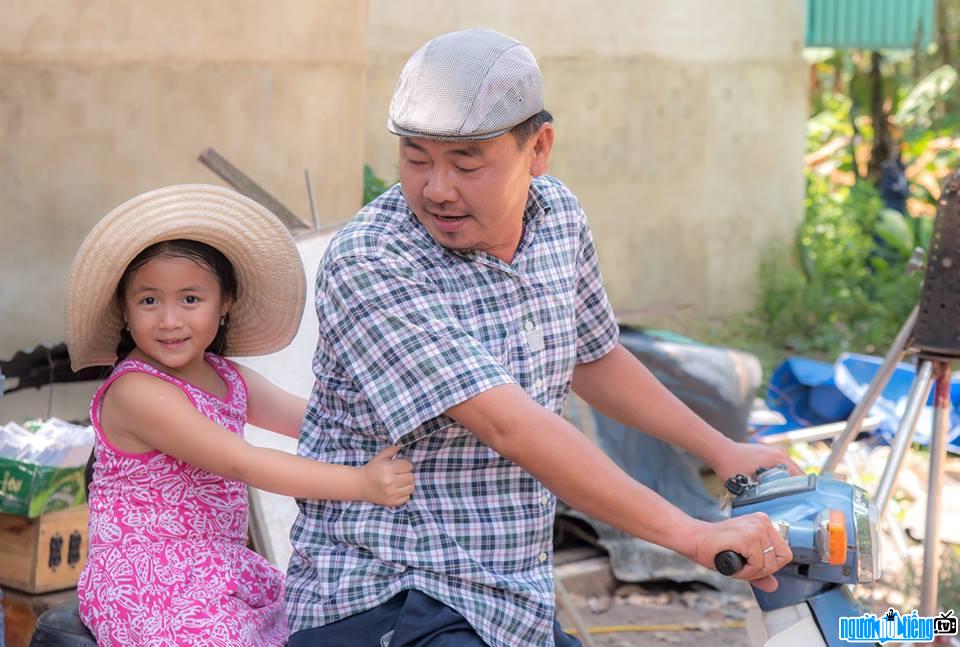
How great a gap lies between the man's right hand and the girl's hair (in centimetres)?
108

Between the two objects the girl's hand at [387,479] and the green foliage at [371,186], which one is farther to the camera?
the green foliage at [371,186]

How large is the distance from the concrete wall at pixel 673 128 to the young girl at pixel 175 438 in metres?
6.09

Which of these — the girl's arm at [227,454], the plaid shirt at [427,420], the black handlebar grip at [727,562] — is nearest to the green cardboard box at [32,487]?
the girl's arm at [227,454]

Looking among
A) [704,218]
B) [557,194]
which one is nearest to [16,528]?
[557,194]

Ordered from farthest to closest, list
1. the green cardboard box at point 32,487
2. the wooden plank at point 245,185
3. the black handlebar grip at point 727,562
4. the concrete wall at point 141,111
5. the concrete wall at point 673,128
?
the concrete wall at point 673,128 < the concrete wall at point 141,111 < the wooden plank at point 245,185 < the green cardboard box at point 32,487 < the black handlebar grip at point 727,562

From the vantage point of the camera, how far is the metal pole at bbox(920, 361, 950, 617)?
4.16 m

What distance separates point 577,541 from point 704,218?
5070 mm

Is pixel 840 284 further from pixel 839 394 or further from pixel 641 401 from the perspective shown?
pixel 641 401

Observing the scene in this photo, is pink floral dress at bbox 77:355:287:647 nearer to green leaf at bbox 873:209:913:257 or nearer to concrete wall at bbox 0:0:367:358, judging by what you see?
concrete wall at bbox 0:0:367:358

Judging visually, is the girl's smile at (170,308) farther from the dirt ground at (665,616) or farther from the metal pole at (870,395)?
the dirt ground at (665,616)

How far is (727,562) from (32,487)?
92.4 inches

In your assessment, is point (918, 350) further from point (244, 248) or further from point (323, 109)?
point (323, 109)

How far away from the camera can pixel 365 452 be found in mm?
2395

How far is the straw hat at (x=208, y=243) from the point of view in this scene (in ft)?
8.15
